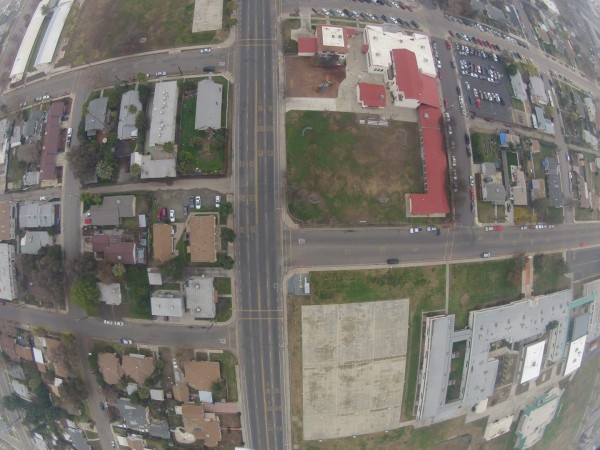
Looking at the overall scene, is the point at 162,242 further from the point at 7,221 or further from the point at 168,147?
the point at 7,221

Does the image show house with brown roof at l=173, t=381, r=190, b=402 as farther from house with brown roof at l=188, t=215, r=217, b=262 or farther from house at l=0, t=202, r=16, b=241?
house at l=0, t=202, r=16, b=241

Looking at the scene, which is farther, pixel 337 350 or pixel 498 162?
pixel 498 162

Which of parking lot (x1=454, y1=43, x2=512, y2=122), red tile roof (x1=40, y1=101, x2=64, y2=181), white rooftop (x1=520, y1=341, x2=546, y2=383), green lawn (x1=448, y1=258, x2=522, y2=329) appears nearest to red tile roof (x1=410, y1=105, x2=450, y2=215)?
parking lot (x1=454, y1=43, x2=512, y2=122)

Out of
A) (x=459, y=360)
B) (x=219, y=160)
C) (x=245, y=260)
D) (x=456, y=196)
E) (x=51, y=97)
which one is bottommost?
(x=459, y=360)

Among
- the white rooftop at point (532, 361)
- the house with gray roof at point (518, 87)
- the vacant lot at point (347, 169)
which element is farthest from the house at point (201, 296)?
the house with gray roof at point (518, 87)

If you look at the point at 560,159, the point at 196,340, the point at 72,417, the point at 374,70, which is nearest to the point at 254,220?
the point at 196,340

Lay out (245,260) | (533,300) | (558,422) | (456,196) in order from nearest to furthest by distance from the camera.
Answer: (245,260) → (456,196) → (533,300) → (558,422)

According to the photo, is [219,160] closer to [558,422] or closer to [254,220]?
[254,220]

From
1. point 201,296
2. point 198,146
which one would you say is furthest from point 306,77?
point 201,296
